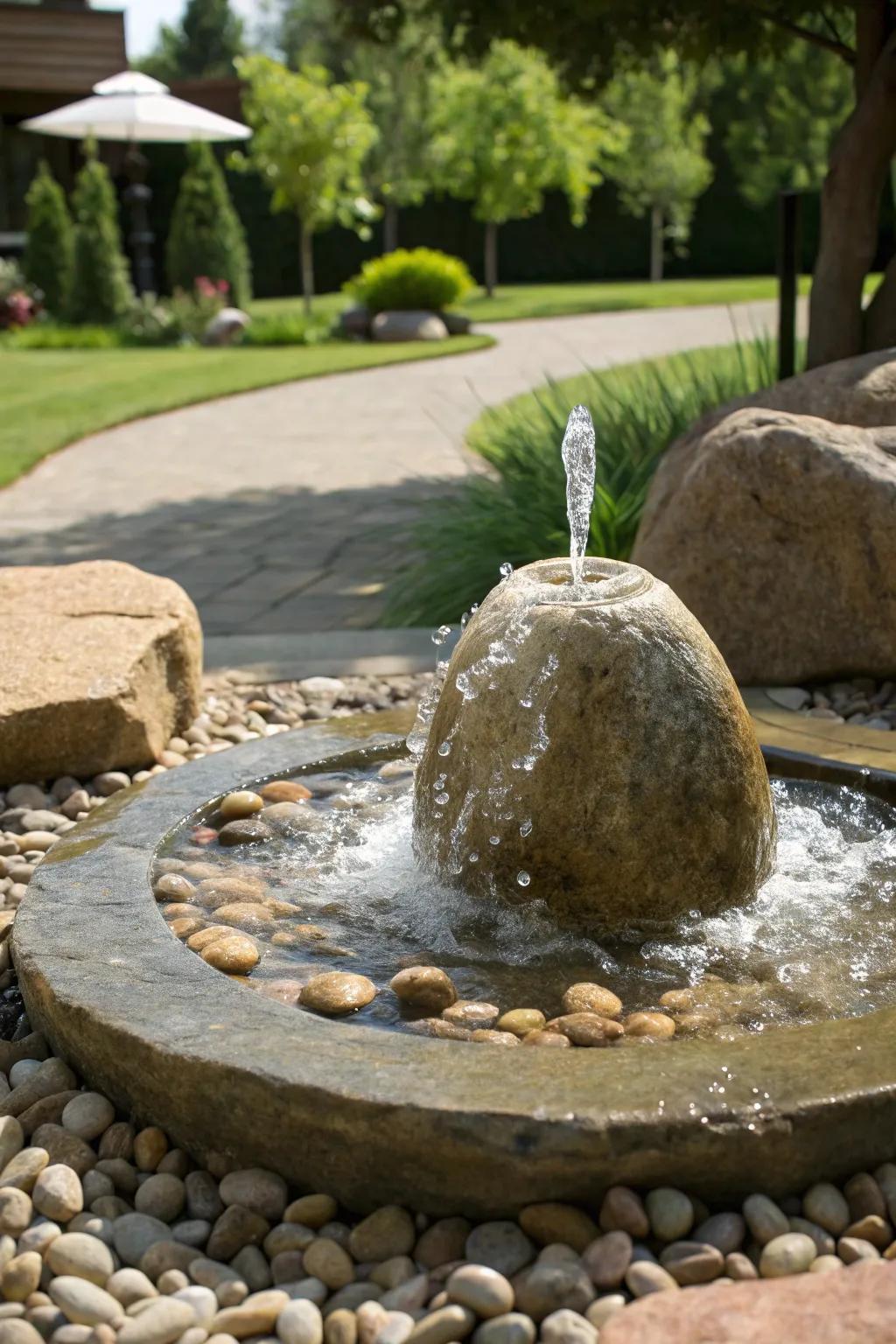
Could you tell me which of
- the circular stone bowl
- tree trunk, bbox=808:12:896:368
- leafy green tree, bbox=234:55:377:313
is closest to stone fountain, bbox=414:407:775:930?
the circular stone bowl

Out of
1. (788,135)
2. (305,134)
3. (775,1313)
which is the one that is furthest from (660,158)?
(775,1313)

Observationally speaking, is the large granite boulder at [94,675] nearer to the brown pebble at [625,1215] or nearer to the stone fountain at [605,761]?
the stone fountain at [605,761]

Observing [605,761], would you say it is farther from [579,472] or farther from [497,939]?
[579,472]

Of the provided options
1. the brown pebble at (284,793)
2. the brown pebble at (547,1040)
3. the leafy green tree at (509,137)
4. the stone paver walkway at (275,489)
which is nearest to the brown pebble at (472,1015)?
the brown pebble at (547,1040)

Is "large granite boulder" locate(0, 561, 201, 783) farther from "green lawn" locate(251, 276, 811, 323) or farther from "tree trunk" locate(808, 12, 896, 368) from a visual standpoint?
"green lawn" locate(251, 276, 811, 323)

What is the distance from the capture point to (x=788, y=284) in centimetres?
723

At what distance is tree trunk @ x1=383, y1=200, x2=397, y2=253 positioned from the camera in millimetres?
27006

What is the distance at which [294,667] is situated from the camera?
196 inches

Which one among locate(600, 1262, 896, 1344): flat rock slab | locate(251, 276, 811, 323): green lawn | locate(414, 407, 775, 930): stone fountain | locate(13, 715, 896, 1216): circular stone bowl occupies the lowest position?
locate(251, 276, 811, 323): green lawn

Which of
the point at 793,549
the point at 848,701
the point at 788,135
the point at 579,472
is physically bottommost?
the point at 848,701

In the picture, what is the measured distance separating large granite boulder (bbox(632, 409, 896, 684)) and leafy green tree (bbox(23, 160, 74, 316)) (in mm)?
17254

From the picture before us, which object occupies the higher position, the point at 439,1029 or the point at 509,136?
the point at 509,136

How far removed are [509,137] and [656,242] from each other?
562 centimetres

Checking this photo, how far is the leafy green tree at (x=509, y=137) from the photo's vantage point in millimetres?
23594
